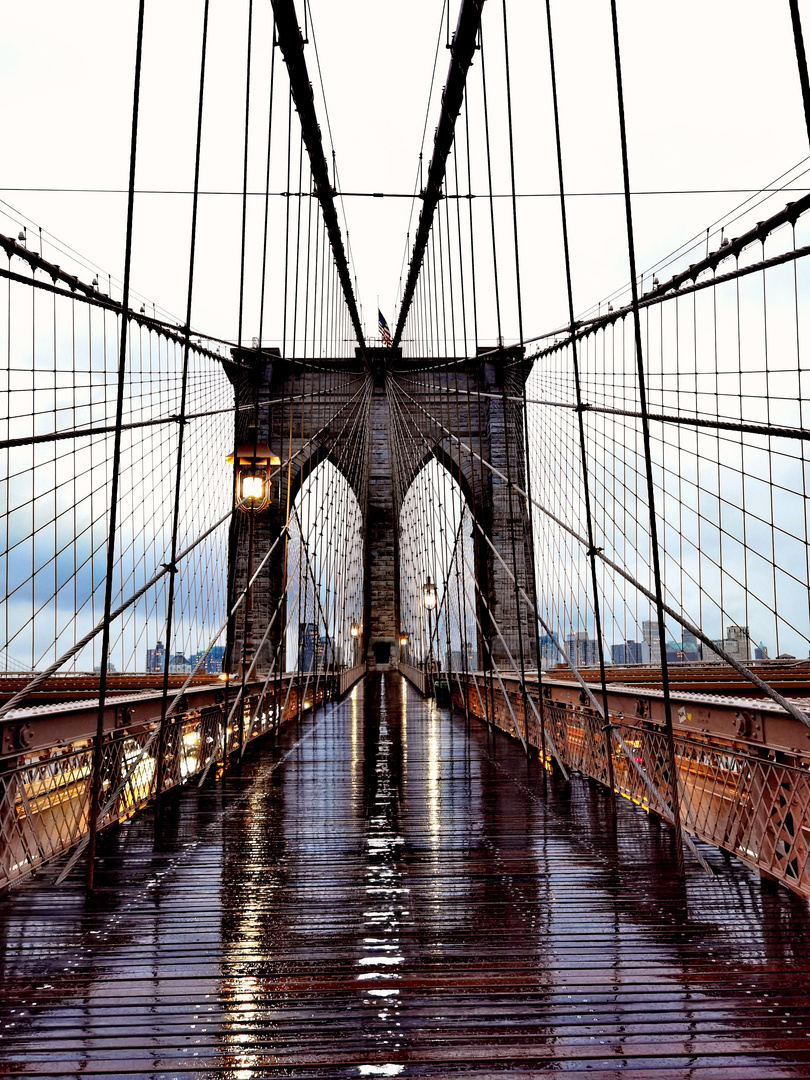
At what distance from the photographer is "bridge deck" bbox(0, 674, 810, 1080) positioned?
170 cm

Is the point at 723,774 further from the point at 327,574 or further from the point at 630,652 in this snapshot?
the point at 327,574

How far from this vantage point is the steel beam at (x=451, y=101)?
793 centimetres

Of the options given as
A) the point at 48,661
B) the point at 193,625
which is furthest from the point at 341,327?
the point at 48,661

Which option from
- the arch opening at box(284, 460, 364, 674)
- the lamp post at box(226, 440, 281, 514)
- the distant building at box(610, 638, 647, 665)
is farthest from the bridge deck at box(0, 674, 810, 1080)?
the distant building at box(610, 638, 647, 665)

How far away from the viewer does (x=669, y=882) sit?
2.95 meters

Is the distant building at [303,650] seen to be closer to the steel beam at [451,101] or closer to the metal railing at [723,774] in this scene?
the metal railing at [723,774]

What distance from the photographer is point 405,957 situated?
222 centimetres

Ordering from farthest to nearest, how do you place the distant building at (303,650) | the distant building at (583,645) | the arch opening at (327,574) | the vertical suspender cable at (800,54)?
the distant building at (583,645) < the arch opening at (327,574) < the distant building at (303,650) < the vertical suspender cable at (800,54)

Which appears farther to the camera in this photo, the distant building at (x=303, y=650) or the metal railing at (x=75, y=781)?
the distant building at (x=303, y=650)

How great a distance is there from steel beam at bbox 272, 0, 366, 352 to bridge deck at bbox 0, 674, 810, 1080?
7027 millimetres

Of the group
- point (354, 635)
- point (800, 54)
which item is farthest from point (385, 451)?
point (800, 54)

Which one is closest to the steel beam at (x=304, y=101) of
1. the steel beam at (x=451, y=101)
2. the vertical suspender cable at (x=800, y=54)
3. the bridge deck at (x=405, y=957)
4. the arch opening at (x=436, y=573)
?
the steel beam at (x=451, y=101)

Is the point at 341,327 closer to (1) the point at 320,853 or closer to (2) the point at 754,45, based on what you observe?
(2) the point at 754,45

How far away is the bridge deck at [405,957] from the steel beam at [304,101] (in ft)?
23.1
